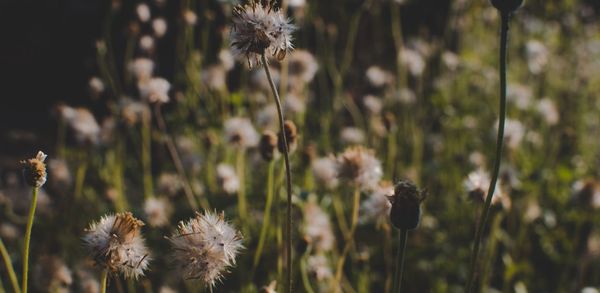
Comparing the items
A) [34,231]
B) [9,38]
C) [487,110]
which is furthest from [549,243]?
[9,38]

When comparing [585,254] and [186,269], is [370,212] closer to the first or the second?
[186,269]

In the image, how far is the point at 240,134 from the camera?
239cm

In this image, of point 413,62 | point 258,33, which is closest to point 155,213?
point 258,33

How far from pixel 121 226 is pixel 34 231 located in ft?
7.41

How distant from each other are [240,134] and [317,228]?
1.72 feet

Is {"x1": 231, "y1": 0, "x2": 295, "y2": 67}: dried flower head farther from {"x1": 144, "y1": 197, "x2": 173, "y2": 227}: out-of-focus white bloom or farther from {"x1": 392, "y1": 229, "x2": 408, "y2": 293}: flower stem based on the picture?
{"x1": 144, "y1": 197, "x2": 173, "y2": 227}: out-of-focus white bloom

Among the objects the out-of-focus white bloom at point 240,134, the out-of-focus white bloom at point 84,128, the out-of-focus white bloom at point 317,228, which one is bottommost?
the out-of-focus white bloom at point 317,228

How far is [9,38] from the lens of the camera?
5.01 m

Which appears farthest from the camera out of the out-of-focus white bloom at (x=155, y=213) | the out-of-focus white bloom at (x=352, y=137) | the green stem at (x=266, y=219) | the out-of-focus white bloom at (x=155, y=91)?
the out-of-focus white bloom at (x=352, y=137)

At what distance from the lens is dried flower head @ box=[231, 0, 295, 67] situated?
1159 millimetres

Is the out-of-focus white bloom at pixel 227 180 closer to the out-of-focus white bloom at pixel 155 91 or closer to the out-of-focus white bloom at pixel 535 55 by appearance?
the out-of-focus white bloom at pixel 155 91

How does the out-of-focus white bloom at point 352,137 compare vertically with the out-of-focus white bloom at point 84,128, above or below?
above

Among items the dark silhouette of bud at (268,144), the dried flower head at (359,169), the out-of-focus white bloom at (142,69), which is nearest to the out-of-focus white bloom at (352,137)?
the out-of-focus white bloom at (142,69)

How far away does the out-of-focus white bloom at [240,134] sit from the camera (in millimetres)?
2389
